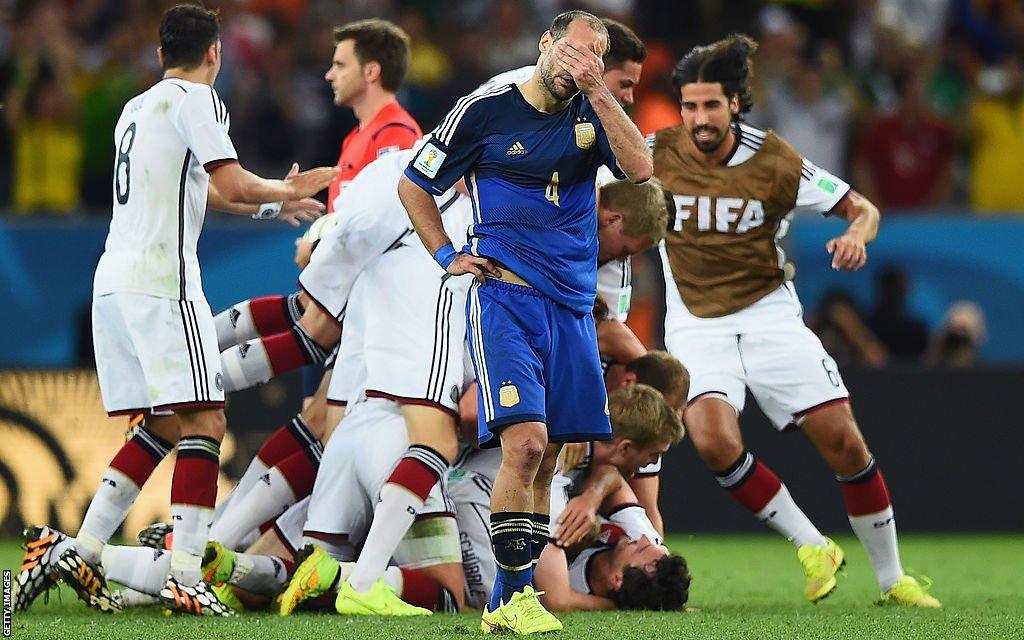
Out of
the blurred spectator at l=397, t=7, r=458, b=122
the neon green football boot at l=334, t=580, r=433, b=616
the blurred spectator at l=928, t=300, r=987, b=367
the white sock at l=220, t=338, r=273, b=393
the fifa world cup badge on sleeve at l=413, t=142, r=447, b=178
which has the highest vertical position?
the blurred spectator at l=397, t=7, r=458, b=122

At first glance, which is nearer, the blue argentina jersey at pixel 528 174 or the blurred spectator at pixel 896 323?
the blue argentina jersey at pixel 528 174

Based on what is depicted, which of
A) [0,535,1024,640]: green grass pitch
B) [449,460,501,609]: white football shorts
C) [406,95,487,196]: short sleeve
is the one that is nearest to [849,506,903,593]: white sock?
[0,535,1024,640]: green grass pitch

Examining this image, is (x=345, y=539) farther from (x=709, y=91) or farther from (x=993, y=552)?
(x=993, y=552)

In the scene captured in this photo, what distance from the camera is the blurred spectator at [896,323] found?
12.0 meters

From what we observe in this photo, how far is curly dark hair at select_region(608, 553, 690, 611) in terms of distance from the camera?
6578 mm

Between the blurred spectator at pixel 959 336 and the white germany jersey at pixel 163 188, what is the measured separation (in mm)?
6642

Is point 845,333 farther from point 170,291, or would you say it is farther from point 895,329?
point 170,291

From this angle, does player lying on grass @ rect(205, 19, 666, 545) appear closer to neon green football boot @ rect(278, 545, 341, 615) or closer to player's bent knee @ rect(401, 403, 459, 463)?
player's bent knee @ rect(401, 403, 459, 463)

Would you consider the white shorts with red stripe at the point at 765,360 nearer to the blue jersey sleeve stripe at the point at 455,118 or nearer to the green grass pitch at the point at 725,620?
the green grass pitch at the point at 725,620

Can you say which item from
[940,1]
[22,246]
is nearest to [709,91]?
[22,246]

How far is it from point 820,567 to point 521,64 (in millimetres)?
6714

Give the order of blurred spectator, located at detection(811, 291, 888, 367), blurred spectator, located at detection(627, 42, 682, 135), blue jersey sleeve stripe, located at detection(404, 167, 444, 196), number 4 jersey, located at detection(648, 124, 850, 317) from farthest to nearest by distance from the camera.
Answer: blurred spectator, located at detection(627, 42, 682, 135), blurred spectator, located at detection(811, 291, 888, 367), number 4 jersey, located at detection(648, 124, 850, 317), blue jersey sleeve stripe, located at detection(404, 167, 444, 196)

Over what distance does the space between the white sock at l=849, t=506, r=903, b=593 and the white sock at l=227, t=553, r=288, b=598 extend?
2.62 m

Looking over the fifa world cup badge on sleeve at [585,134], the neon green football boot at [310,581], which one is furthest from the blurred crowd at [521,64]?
the fifa world cup badge on sleeve at [585,134]
